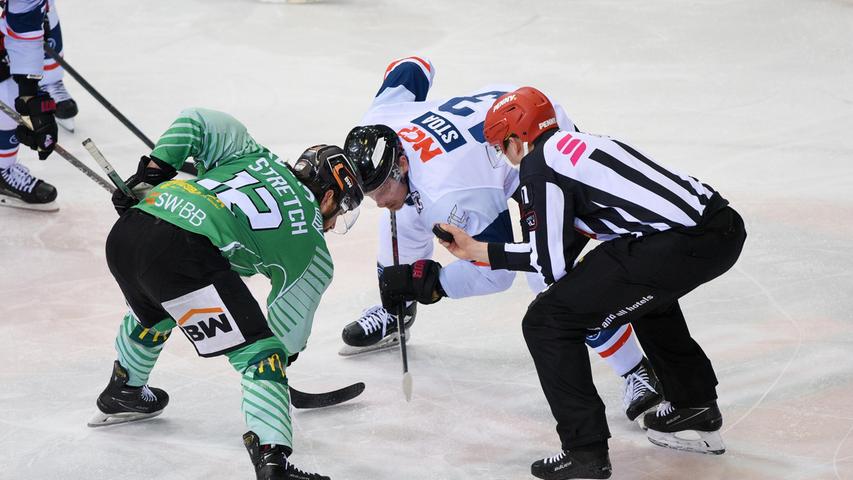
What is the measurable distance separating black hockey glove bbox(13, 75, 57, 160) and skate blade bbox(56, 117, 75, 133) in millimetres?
1386

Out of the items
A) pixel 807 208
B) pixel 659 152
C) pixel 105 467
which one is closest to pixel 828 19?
pixel 659 152

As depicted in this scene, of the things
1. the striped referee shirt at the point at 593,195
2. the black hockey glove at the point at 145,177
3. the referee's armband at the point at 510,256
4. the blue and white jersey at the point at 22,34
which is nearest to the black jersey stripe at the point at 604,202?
the striped referee shirt at the point at 593,195

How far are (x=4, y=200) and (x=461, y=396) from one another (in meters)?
2.73

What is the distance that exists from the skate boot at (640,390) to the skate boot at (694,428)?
0.43 ft

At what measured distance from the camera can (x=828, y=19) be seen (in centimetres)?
776

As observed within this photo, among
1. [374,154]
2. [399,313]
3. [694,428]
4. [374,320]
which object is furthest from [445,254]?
[694,428]

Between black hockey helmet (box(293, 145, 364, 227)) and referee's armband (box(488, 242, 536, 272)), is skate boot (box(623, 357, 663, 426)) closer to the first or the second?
referee's armband (box(488, 242, 536, 272))

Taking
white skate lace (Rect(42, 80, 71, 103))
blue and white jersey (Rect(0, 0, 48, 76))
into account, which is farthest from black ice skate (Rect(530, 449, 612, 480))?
white skate lace (Rect(42, 80, 71, 103))

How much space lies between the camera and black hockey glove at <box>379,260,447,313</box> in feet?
A: 10.6

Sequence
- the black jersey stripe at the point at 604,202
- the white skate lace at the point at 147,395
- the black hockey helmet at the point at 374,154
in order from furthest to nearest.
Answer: the white skate lace at the point at 147,395, the black hockey helmet at the point at 374,154, the black jersey stripe at the point at 604,202

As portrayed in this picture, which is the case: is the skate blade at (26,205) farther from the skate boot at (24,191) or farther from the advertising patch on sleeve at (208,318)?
the advertising patch on sleeve at (208,318)

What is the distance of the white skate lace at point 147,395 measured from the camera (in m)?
3.25

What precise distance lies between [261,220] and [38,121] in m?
2.26

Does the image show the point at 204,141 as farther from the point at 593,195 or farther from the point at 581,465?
the point at 581,465
